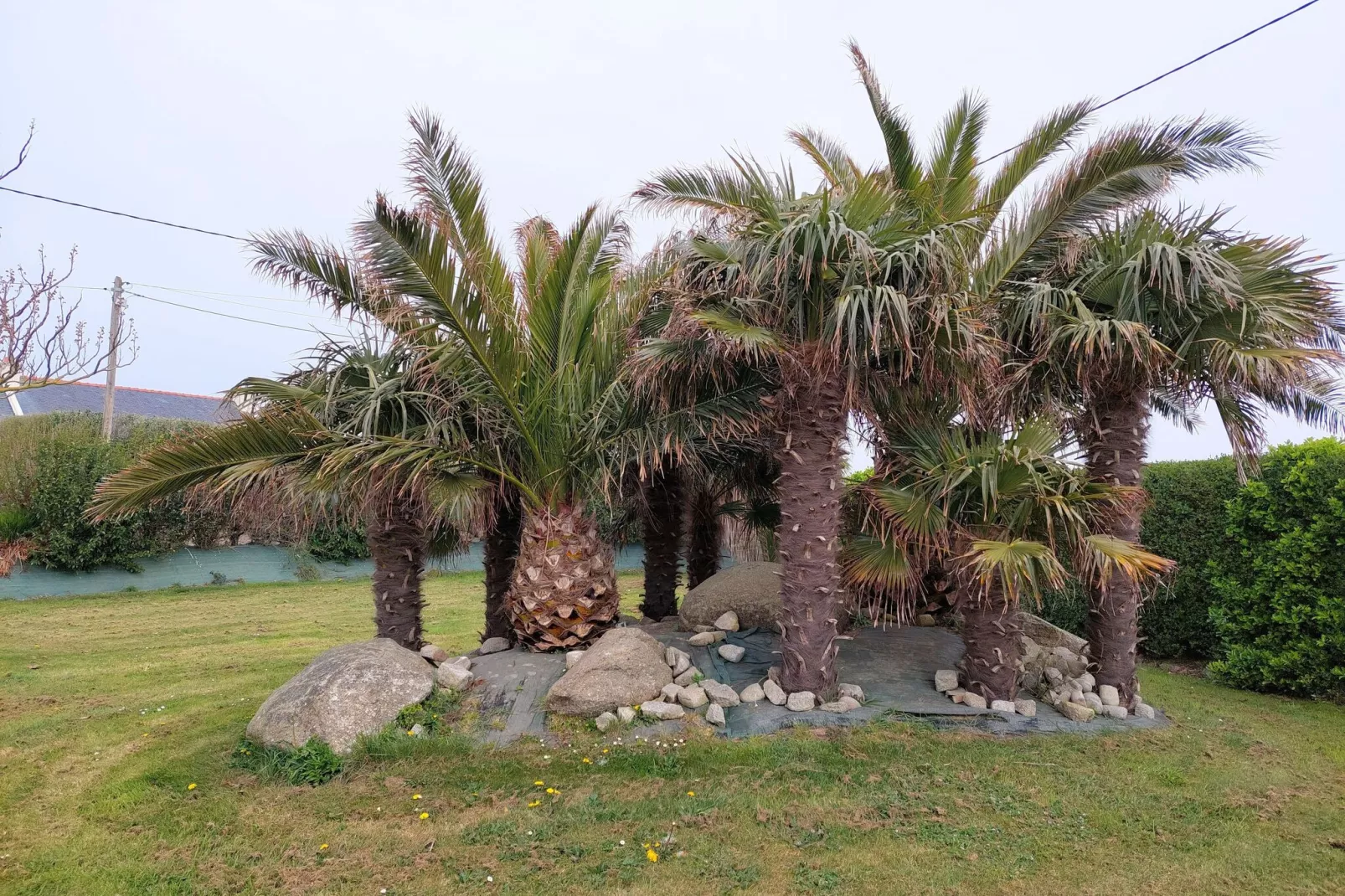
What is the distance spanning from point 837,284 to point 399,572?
516 cm

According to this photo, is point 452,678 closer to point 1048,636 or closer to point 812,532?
point 812,532

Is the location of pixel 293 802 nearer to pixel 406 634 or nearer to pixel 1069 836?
pixel 406 634

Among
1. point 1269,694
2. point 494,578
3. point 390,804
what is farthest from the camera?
point 494,578

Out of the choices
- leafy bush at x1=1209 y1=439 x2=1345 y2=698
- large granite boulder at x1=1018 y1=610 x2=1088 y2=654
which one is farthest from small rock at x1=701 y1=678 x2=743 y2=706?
leafy bush at x1=1209 y1=439 x2=1345 y2=698

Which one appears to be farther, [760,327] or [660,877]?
[760,327]

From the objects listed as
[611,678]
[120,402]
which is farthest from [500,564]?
[120,402]

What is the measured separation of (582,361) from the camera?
24.6 ft

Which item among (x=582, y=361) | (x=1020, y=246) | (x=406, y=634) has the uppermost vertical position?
(x=1020, y=246)

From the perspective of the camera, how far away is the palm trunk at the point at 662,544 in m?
9.42

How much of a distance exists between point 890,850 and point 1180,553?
23.5 ft

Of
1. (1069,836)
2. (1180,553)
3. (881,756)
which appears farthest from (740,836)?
(1180,553)

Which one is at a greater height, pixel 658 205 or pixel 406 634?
pixel 658 205

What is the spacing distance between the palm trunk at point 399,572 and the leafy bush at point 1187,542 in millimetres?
8308

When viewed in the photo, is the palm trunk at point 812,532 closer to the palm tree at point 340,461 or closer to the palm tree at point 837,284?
Answer: the palm tree at point 837,284
